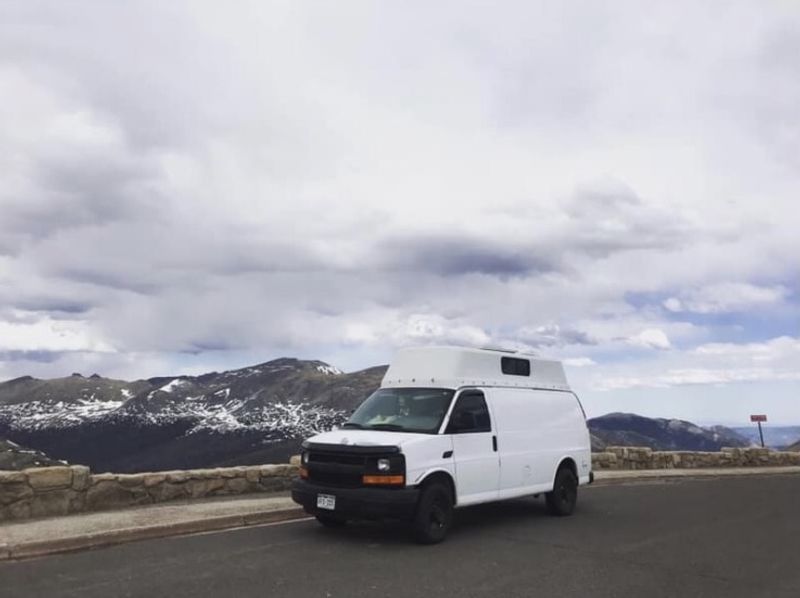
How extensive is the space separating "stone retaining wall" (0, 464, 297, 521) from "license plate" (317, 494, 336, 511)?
3765mm

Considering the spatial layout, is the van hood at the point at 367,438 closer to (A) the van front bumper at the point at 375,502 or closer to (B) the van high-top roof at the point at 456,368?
(A) the van front bumper at the point at 375,502

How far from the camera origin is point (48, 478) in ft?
34.9

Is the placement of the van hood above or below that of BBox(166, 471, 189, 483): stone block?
above

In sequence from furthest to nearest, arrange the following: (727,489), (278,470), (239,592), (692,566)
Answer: (727,489) → (278,470) → (692,566) → (239,592)

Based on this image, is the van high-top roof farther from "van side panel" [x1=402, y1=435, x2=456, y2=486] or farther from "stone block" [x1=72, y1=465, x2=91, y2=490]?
"stone block" [x1=72, y1=465, x2=91, y2=490]

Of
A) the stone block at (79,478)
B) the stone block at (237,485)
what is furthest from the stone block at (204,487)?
the stone block at (79,478)

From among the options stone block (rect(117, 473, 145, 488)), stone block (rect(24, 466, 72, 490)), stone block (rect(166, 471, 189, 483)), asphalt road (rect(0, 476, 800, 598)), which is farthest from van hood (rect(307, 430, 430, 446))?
stone block (rect(24, 466, 72, 490))

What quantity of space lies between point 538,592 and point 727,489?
1341 centimetres

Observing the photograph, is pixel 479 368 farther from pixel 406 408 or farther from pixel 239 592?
pixel 239 592

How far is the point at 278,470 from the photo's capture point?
44.8 ft

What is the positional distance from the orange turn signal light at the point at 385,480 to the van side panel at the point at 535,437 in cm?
225

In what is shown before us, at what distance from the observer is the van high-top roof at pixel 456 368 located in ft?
35.4

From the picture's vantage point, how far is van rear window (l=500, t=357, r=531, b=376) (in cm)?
Result: 1180

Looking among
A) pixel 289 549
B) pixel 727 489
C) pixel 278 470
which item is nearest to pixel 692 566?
pixel 289 549
